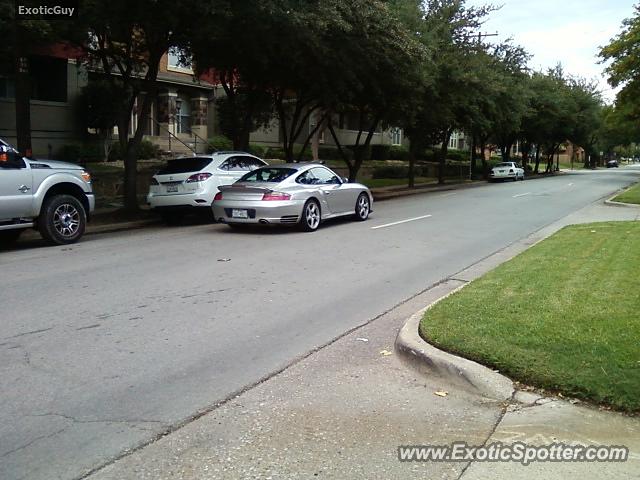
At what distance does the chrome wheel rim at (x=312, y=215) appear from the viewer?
43.8 feet

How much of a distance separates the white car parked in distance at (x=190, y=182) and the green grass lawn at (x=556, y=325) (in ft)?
26.5

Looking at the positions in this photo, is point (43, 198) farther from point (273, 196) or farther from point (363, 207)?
point (363, 207)

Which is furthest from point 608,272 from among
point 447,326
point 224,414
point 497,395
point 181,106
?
point 181,106

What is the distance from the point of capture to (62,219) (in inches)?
453

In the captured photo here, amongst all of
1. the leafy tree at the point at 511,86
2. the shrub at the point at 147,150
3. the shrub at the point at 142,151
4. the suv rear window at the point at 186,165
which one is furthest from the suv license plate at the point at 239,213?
the leafy tree at the point at 511,86

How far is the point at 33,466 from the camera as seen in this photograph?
3.52 metres

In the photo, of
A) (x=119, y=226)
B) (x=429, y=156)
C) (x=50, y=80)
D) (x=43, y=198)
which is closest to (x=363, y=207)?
(x=119, y=226)

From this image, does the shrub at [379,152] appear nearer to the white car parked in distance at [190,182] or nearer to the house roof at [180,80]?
the house roof at [180,80]

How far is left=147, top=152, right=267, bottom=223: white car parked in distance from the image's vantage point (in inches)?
576

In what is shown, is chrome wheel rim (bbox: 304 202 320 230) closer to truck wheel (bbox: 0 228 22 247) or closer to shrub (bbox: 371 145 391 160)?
truck wheel (bbox: 0 228 22 247)

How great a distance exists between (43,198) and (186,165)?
441cm

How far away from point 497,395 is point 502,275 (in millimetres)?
3865

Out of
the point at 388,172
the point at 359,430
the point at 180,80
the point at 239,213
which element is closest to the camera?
the point at 359,430

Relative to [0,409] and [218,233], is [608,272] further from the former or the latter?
[218,233]
